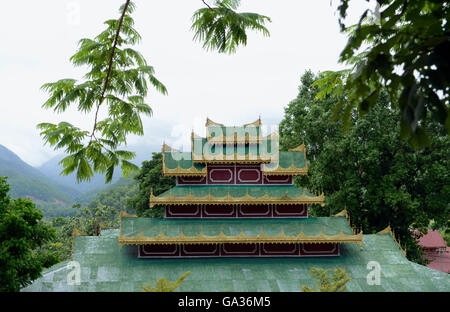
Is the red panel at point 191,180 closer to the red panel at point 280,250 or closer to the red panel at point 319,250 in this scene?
the red panel at point 280,250

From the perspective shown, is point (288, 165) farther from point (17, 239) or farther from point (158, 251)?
point (17, 239)

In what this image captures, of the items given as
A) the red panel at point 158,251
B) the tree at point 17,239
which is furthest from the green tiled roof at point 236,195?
the tree at point 17,239

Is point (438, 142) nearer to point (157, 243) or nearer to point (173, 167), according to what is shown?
point (173, 167)

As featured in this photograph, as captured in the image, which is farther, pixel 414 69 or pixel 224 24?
pixel 224 24

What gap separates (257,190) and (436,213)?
9.88m

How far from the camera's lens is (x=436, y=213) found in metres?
18.0

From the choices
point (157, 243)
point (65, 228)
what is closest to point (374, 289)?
point (157, 243)

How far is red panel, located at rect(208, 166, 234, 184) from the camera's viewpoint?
15.2 metres

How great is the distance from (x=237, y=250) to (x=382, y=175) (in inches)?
379

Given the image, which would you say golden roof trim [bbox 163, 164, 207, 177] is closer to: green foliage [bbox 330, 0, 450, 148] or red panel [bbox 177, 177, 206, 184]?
red panel [bbox 177, 177, 206, 184]

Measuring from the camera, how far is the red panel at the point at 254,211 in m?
14.6

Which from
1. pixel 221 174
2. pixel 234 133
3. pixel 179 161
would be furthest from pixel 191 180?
pixel 234 133

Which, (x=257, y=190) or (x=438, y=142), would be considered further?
(x=438, y=142)

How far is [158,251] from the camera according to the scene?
13.6m
